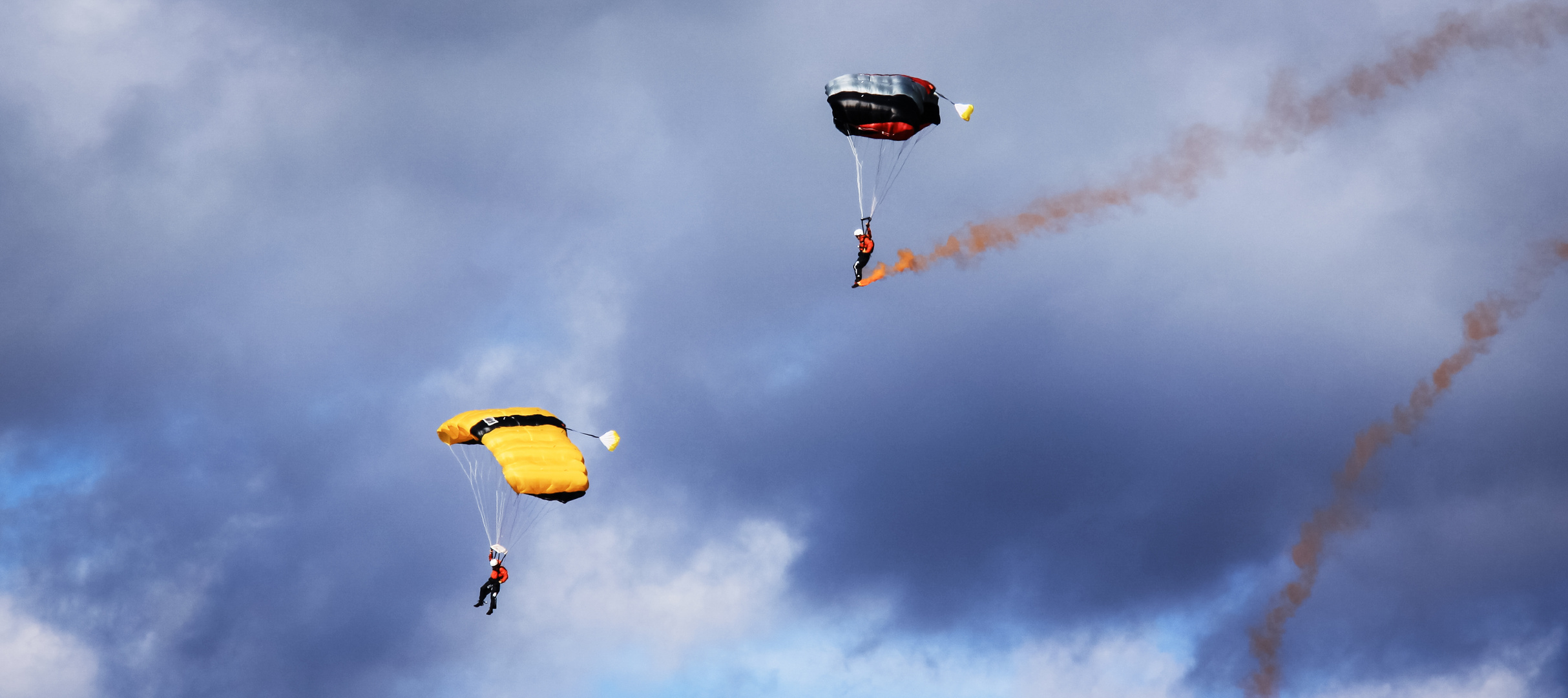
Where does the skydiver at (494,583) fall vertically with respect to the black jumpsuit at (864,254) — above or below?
below

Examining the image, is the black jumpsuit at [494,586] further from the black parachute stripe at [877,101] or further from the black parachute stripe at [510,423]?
the black parachute stripe at [877,101]

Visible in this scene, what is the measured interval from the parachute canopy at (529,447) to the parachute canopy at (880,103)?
15897 mm

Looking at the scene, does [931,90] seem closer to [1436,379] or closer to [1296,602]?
[1436,379]

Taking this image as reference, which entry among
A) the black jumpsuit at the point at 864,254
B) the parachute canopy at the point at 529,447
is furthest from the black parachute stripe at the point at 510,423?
the black jumpsuit at the point at 864,254

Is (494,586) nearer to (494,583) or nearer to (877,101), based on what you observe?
(494,583)

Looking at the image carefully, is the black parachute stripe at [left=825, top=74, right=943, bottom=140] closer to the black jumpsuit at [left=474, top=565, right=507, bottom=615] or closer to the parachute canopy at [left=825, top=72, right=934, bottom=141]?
the parachute canopy at [left=825, top=72, right=934, bottom=141]

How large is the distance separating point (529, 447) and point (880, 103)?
59.5 ft

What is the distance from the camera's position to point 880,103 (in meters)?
51.4

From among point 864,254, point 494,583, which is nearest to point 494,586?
point 494,583

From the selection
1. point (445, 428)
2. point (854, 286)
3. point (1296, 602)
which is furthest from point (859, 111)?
point (1296, 602)

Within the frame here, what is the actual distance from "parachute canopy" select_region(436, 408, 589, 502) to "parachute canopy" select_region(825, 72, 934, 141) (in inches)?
626

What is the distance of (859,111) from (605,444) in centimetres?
1552

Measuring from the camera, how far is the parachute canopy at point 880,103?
51.0 meters

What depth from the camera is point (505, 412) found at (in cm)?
5391
